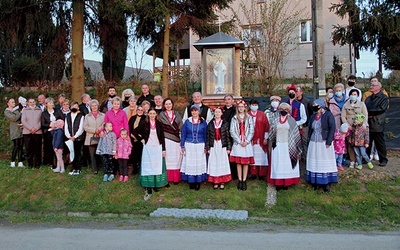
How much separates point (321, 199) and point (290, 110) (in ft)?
6.63

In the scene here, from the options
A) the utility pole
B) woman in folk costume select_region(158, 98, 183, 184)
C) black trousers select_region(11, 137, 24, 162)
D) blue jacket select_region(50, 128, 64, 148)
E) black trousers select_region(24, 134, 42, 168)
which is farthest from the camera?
black trousers select_region(11, 137, 24, 162)

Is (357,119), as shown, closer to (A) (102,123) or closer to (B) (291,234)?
(B) (291,234)

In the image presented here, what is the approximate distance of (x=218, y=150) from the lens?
8562 millimetres

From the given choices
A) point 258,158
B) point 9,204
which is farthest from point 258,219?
point 9,204

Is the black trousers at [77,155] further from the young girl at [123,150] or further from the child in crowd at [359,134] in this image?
the child in crowd at [359,134]

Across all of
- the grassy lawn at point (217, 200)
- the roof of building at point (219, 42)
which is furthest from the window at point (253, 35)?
the grassy lawn at point (217, 200)

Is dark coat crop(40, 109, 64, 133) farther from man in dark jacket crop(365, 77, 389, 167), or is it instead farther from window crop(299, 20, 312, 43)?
window crop(299, 20, 312, 43)

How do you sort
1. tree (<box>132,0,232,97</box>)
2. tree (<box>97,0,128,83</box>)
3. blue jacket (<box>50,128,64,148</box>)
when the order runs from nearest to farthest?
blue jacket (<box>50,128,64,148</box>) < tree (<box>132,0,232,97</box>) < tree (<box>97,0,128,83</box>)

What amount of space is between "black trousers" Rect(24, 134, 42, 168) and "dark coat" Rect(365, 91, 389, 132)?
812 centimetres

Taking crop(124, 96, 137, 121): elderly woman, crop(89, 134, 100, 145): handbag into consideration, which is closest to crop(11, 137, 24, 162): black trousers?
crop(89, 134, 100, 145): handbag

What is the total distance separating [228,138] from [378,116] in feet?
11.5

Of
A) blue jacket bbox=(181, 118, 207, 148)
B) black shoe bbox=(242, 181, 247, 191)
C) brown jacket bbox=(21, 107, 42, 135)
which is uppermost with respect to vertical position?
brown jacket bbox=(21, 107, 42, 135)

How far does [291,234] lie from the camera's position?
609cm

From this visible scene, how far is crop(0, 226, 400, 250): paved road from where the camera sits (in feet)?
18.0
